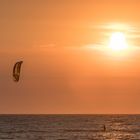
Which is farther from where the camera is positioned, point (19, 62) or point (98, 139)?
point (98, 139)

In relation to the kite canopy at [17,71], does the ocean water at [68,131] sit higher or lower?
higher

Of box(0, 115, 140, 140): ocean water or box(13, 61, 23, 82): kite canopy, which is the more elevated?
box(0, 115, 140, 140): ocean water

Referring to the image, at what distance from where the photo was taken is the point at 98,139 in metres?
75.1

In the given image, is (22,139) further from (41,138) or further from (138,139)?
(138,139)

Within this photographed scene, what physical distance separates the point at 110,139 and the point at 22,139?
467 inches

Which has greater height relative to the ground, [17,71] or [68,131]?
[68,131]

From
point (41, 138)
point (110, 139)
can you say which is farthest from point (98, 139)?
point (41, 138)

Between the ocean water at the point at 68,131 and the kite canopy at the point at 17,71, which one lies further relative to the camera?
the ocean water at the point at 68,131

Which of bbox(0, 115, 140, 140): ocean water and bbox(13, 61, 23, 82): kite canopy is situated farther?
bbox(0, 115, 140, 140): ocean water

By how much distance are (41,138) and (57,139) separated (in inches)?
77.0

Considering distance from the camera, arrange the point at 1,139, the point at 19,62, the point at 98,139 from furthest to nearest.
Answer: the point at 98,139 → the point at 1,139 → the point at 19,62

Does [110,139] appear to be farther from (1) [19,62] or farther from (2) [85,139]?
(1) [19,62]

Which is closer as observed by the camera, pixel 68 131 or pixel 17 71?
pixel 17 71

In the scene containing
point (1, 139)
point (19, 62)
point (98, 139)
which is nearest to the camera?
point (19, 62)
